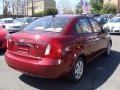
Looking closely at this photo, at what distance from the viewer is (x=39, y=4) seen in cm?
11269

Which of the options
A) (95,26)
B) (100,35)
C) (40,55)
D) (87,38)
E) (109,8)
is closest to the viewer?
(40,55)

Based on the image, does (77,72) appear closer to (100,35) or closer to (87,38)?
(87,38)

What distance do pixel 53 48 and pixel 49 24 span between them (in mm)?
1092

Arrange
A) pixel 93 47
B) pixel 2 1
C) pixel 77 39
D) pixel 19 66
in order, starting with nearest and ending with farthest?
pixel 19 66, pixel 77 39, pixel 93 47, pixel 2 1

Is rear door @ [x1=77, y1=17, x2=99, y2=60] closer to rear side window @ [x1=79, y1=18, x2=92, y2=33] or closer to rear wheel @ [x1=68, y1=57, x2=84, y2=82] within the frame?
rear side window @ [x1=79, y1=18, x2=92, y2=33]

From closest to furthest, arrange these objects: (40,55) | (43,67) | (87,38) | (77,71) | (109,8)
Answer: (43,67) < (40,55) < (77,71) < (87,38) < (109,8)

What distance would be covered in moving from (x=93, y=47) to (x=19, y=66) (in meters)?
2.33

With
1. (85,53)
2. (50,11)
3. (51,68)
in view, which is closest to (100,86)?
(85,53)

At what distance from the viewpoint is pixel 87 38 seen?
6.36 m

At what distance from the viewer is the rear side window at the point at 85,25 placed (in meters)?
6.33

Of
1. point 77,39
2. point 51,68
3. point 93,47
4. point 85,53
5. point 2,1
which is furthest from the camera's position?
point 2,1

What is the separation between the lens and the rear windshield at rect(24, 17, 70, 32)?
5.84m

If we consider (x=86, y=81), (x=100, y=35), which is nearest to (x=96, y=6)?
(x=100, y=35)

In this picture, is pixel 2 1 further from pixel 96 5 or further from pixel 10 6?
pixel 96 5
